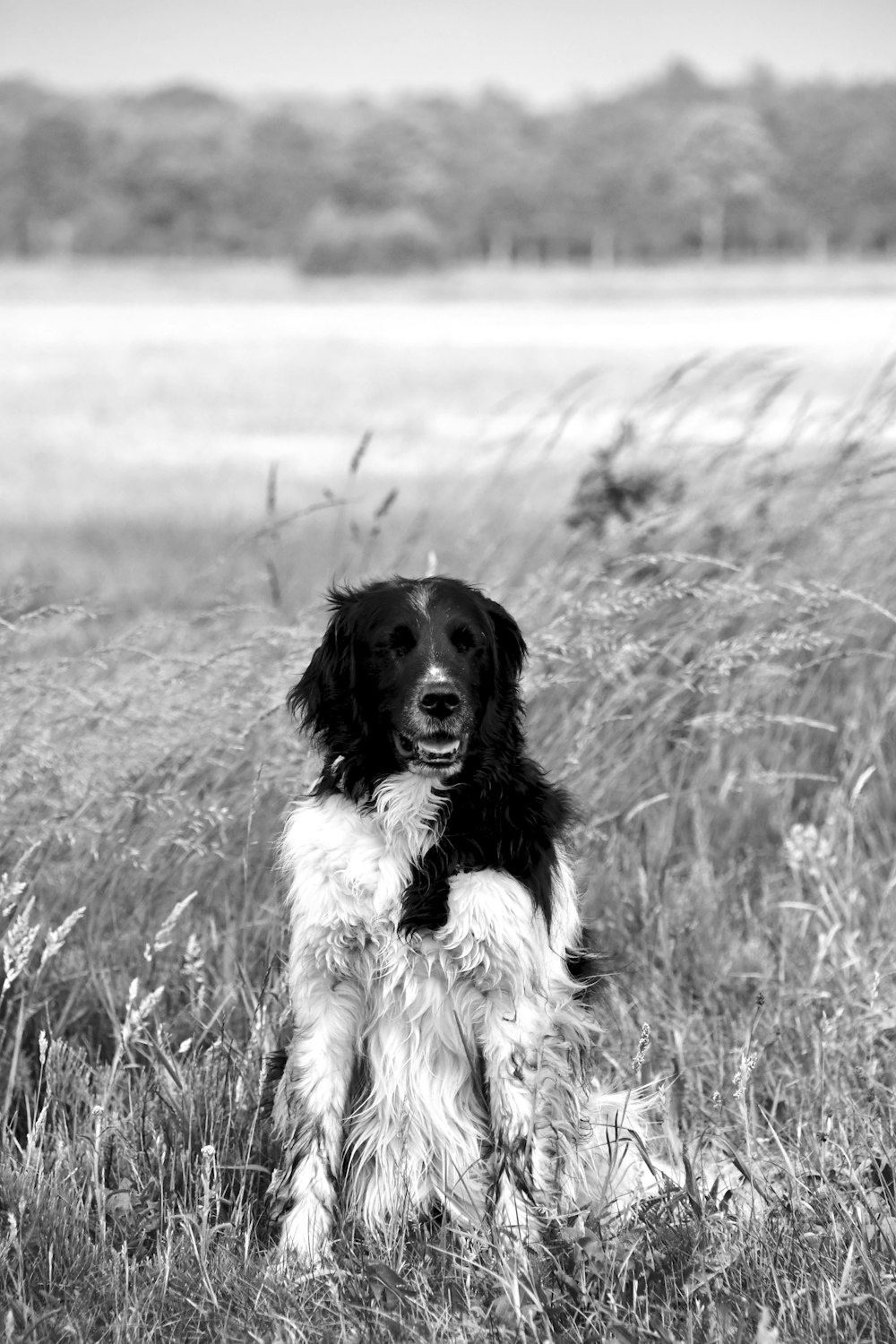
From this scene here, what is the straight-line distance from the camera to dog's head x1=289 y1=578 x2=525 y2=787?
2523mm

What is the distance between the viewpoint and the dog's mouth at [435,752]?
2.51 m

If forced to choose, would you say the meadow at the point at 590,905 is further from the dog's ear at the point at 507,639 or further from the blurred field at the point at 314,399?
the dog's ear at the point at 507,639

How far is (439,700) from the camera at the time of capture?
251 cm

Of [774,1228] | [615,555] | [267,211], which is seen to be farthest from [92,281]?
[774,1228]

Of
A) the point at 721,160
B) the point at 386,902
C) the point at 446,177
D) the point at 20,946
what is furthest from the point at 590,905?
the point at 446,177

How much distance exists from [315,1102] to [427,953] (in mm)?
354

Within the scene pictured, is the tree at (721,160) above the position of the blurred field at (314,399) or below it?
above

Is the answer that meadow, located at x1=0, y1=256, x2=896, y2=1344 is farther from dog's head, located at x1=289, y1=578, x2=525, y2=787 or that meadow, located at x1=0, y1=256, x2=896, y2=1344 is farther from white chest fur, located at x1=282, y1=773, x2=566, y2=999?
dog's head, located at x1=289, y1=578, x2=525, y2=787

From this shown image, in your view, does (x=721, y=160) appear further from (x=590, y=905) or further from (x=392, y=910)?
(x=392, y=910)

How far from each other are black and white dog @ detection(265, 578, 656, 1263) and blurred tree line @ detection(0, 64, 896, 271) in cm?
3836

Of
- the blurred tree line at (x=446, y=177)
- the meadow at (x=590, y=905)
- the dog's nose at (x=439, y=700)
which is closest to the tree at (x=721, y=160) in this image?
the blurred tree line at (x=446, y=177)

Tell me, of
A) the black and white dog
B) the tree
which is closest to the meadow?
the black and white dog

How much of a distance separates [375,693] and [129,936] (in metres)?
1.05

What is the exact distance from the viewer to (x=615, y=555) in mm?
4453
